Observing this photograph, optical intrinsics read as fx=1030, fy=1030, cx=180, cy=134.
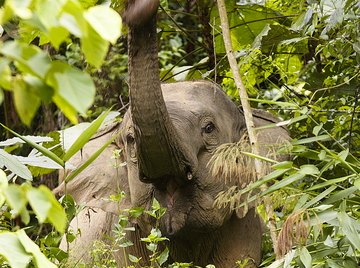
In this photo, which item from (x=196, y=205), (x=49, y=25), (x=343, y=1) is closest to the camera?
(x=49, y=25)

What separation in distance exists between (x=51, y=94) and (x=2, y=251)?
0.38 metres

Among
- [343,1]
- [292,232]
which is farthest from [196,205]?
[292,232]

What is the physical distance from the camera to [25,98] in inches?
45.9

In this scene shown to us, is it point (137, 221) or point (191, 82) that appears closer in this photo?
point (137, 221)

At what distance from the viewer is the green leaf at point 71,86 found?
3.77 feet

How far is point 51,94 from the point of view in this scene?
1169 mm

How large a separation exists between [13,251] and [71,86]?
40 centimetres

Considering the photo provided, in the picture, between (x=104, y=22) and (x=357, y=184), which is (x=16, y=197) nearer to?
(x=104, y=22)

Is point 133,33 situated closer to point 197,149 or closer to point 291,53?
point 197,149

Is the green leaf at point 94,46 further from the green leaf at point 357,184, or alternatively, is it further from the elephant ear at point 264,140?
the elephant ear at point 264,140

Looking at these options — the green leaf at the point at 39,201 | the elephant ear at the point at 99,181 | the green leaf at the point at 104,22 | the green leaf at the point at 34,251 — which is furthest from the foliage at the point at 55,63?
the elephant ear at the point at 99,181

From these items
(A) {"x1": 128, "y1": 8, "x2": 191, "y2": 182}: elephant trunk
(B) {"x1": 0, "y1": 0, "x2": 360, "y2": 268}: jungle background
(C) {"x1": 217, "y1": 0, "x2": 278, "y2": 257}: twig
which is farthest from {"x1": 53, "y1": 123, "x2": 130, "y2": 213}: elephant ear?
(C) {"x1": 217, "y1": 0, "x2": 278, "y2": 257}: twig

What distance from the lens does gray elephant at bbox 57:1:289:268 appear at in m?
3.32

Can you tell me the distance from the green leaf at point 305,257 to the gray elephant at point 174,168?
1.82ft
